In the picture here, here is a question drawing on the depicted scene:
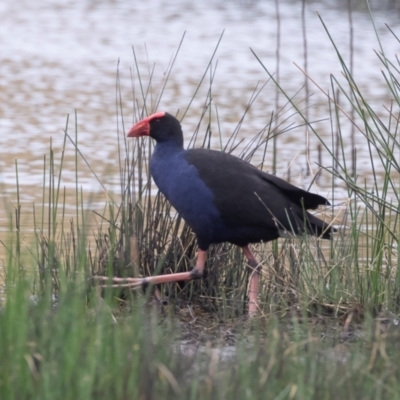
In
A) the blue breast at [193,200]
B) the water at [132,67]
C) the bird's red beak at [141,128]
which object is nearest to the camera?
the blue breast at [193,200]

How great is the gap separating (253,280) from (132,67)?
891 cm

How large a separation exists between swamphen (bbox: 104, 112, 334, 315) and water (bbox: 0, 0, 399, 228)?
128 cm

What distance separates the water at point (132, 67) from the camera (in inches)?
356

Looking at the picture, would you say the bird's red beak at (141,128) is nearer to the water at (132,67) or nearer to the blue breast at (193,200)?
the blue breast at (193,200)

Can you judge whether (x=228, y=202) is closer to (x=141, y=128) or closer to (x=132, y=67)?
(x=141, y=128)

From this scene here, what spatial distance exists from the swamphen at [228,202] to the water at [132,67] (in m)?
1.28

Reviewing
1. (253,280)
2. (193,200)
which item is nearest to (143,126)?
(193,200)

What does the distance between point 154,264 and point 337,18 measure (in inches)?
548

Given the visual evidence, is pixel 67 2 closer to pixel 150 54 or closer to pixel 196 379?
pixel 150 54

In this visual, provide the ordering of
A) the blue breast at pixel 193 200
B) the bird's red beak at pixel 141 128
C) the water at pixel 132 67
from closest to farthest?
the blue breast at pixel 193 200
the bird's red beak at pixel 141 128
the water at pixel 132 67

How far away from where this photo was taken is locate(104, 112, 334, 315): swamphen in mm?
4250

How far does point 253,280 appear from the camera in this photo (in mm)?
4410

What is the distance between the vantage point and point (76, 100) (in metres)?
11.4

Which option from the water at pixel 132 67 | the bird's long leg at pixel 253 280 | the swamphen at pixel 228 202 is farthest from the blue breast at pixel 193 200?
the water at pixel 132 67
